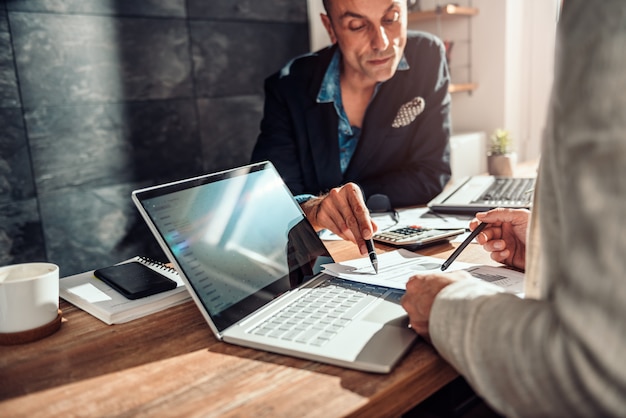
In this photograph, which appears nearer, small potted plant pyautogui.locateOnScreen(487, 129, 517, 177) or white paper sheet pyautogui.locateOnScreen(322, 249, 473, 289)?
white paper sheet pyautogui.locateOnScreen(322, 249, 473, 289)

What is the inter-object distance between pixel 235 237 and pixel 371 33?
106 centimetres

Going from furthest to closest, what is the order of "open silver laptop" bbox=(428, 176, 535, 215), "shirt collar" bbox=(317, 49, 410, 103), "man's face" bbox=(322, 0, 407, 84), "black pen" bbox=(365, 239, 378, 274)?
1. "shirt collar" bbox=(317, 49, 410, 103)
2. "man's face" bbox=(322, 0, 407, 84)
3. "open silver laptop" bbox=(428, 176, 535, 215)
4. "black pen" bbox=(365, 239, 378, 274)

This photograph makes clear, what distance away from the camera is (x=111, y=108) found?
101 inches

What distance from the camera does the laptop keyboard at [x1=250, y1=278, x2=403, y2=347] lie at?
2.37ft

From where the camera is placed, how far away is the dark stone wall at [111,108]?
7.59ft

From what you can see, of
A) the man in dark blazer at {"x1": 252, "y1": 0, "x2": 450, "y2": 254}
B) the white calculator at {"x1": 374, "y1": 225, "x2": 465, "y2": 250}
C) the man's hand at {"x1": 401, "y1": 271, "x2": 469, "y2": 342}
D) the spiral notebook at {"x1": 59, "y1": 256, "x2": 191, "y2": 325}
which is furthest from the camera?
the man in dark blazer at {"x1": 252, "y1": 0, "x2": 450, "y2": 254}

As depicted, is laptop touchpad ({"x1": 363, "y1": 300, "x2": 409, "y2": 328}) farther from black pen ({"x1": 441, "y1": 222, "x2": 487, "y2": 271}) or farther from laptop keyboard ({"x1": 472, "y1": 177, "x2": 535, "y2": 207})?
laptop keyboard ({"x1": 472, "y1": 177, "x2": 535, "y2": 207})

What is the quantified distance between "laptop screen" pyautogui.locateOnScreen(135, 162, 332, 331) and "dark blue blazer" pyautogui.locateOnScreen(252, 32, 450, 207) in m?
0.83

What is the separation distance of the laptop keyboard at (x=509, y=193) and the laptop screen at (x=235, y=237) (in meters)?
0.62

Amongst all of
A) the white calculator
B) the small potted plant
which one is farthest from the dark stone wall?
the white calculator

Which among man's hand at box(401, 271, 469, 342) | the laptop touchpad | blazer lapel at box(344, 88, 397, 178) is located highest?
blazer lapel at box(344, 88, 397, 178)

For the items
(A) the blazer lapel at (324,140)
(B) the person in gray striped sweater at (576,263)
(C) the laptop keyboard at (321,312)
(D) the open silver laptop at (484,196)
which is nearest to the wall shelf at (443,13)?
(A) the blazer lapel at (324,140)

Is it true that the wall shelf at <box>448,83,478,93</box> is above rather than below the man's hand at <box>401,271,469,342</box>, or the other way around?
above

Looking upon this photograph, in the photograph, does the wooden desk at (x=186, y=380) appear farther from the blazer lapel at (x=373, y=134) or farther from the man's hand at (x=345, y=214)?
the blazer lapel at (x=373, y=134)
